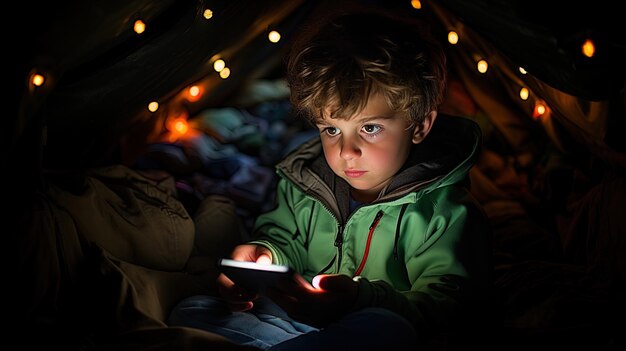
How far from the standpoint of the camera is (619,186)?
1.95 metres

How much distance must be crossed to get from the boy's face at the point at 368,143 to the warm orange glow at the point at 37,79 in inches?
27.6

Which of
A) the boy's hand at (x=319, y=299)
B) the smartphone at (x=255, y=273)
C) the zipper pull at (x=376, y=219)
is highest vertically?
the zipper pull at (x=376, y=219)

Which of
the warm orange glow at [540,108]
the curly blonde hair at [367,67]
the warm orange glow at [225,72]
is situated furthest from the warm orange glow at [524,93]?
the warm orange glow at [225,72]

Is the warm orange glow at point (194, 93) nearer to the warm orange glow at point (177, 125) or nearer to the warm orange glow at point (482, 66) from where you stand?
the warm orange glow at point (177, 125)

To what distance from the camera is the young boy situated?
158 cm

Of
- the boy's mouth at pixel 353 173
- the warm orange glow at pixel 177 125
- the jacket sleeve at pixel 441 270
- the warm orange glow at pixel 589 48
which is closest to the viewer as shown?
the jacket sleeve at pixel 441 270

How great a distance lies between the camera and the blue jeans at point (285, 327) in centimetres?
140

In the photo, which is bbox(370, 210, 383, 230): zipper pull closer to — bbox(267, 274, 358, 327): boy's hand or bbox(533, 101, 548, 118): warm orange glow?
bbox(267, 274, 358, 327): boy's hand

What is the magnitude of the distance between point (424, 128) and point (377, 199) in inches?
9.7

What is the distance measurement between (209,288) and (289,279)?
53 cm

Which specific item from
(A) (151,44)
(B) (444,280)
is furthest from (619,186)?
(A) (151,44)

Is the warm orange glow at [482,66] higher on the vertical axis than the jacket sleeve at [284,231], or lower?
higher

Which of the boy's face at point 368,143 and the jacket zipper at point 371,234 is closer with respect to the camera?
the boy's face at point 368,143

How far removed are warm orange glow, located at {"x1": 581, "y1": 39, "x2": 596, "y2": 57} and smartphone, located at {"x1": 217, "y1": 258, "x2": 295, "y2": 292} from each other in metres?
0.93
